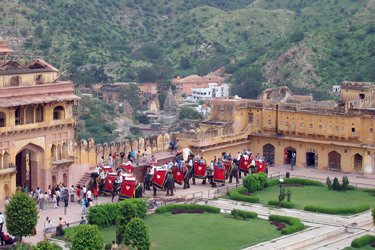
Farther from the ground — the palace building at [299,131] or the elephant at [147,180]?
the palace building at [299,131]

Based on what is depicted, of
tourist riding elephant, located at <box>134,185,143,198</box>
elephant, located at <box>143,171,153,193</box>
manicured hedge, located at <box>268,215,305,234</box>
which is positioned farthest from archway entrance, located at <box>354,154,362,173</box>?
tourist riding elephant, located at <box>134,185,143,198</box>

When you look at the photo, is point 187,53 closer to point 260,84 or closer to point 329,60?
point 260,84

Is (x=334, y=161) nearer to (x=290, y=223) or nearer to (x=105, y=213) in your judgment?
(x=290, y=223)

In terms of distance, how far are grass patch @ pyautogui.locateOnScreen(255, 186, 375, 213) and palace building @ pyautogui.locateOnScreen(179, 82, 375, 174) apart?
4.79 meters

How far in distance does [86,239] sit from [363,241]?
38.8 feet

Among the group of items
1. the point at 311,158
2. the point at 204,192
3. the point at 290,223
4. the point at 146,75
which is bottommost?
the point at 290,223

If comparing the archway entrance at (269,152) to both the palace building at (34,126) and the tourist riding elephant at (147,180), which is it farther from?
the palace building at (34,126)

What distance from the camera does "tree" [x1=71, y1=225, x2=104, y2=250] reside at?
3294cm

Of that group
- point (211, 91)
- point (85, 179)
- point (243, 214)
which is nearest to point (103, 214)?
point (85, 179)

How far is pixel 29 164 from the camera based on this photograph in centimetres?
4359

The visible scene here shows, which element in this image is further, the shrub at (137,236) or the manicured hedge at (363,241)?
the manicured hedge at (363,241)

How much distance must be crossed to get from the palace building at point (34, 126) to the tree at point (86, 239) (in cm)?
870

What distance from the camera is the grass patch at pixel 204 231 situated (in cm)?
3650

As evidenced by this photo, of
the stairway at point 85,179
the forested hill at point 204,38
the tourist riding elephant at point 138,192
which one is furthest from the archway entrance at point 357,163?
the forested hill at point 204,38
